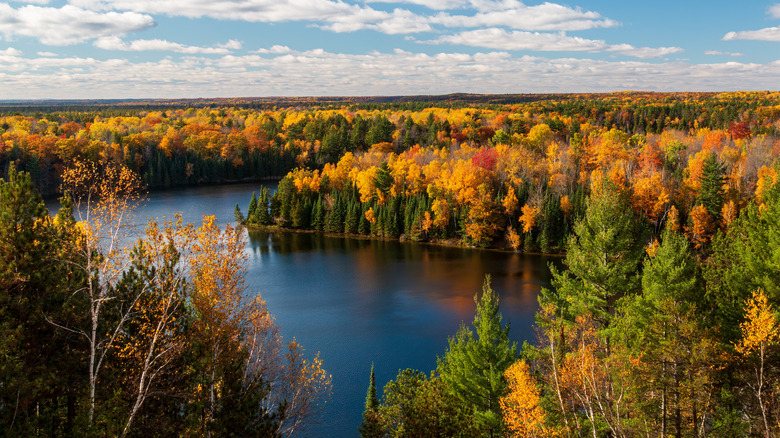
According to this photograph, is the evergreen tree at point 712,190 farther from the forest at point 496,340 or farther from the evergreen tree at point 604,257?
the evergreen tree at point 604,257

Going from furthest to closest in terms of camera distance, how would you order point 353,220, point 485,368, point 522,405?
1. point 353,220
2. point 485,368
3. point 522,405

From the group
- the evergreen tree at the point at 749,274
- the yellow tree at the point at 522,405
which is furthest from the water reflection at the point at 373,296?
the evergreen tree at the point at 749,274

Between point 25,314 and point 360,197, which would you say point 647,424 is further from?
point 360,197

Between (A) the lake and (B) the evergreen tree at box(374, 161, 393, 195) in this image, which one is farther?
(B) the evergreen tree at box(374, 161, 393, 195)

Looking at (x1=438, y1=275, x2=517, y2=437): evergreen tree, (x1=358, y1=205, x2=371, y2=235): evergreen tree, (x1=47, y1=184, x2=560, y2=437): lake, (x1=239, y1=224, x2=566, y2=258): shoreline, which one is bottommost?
(x1=47, y1=184, x2=560, y2=437): lake

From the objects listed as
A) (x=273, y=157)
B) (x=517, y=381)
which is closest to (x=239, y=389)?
(x=517, y=381)

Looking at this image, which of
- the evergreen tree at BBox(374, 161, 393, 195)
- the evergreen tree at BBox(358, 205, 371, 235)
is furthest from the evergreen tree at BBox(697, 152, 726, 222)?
the evergreen tree at BBox(358, 205, 371, 235)

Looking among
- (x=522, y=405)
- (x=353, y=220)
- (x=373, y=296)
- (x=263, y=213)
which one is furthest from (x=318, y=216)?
(x=522, y=405)

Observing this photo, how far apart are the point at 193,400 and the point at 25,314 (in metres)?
3.45

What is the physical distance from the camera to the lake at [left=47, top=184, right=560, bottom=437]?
2541 centimetres

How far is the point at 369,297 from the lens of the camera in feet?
119

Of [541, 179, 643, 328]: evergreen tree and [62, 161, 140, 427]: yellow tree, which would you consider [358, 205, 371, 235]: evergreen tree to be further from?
[62, 161, 140, 427]: yellow tree

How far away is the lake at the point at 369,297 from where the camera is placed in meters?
25.4

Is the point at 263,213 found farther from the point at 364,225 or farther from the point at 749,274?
the point at 749,274
